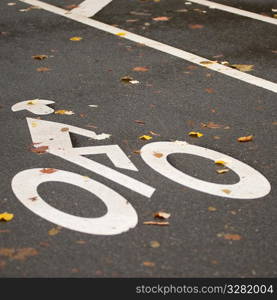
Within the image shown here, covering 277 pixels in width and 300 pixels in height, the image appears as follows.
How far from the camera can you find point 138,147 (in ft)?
19.8

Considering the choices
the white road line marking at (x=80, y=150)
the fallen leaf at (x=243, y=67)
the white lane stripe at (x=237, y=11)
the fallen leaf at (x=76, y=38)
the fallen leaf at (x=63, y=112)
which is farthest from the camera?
the white lane stripe at (x=237, y=11)

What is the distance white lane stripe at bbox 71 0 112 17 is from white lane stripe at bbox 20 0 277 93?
16cm

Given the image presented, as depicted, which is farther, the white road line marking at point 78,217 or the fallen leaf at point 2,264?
the white road line marking at point 78,217

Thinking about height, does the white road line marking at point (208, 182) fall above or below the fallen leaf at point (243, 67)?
below

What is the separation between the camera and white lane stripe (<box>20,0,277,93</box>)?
7625 mm

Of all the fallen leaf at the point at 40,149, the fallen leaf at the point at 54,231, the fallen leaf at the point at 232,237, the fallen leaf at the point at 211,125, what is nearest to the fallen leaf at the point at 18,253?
the fallen leaf at the point at 54,231

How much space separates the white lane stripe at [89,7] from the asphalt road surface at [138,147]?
0.29m

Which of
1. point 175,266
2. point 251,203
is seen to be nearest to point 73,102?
point 251,203

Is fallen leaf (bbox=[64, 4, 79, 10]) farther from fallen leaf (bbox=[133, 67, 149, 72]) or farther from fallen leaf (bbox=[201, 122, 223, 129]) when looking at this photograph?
fallen leaf (bbox=[201, 122, 223, 129])

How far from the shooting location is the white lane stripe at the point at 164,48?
762 cm

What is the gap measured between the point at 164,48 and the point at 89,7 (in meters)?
2.35

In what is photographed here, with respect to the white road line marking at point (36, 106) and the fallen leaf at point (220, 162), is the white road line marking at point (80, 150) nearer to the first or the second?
the white road line marking at point (36, 106)

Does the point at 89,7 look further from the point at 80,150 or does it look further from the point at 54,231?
the point at 54,231

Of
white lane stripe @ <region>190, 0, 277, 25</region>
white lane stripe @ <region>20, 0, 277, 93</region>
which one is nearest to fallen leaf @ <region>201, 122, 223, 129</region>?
white lane stripe @ <region>20, 0, 277, 93</region>
